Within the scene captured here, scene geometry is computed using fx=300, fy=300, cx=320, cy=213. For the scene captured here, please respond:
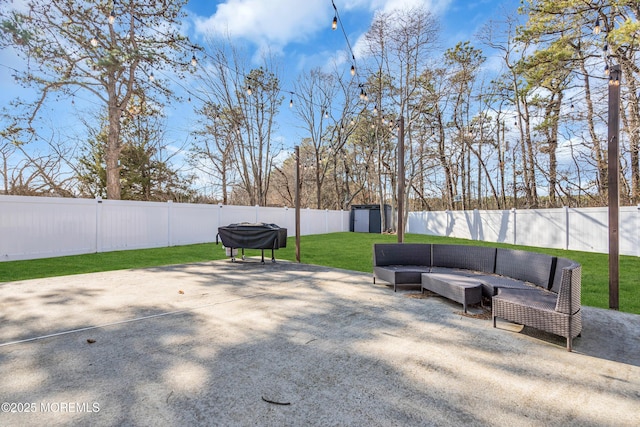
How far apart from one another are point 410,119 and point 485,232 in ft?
25.3

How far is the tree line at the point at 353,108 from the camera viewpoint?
9.44m

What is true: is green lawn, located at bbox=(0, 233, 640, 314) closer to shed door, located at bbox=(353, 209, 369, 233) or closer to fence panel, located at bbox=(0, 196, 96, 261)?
fence panel, located at bbox=(0, 196, 96, 261)

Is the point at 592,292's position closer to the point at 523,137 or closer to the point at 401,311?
the point at 401,311

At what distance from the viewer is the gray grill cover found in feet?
23.2

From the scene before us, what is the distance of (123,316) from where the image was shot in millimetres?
3510

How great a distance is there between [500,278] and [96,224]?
9955 millimetres

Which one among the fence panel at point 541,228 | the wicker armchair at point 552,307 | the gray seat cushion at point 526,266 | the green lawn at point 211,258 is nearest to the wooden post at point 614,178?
the green lawn at point 211,258

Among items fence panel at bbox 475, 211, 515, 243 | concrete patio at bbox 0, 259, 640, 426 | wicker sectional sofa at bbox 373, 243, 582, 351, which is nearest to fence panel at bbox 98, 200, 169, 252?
concrete patio at bbox 0, 259, 640, 426

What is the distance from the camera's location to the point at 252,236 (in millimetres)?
Result: 7078

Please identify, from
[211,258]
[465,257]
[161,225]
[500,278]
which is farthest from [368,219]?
[500,278]

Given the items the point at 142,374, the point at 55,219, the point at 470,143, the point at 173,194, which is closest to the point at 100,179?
the point at 173,194

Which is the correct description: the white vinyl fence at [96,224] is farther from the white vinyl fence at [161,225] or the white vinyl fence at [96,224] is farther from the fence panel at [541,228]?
the fence panel at [541,228]

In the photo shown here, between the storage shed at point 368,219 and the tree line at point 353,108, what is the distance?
192cm

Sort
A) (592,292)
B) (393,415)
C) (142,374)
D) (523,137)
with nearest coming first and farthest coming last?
(393,415) → (142,374) → (592,292) → (523,137)
